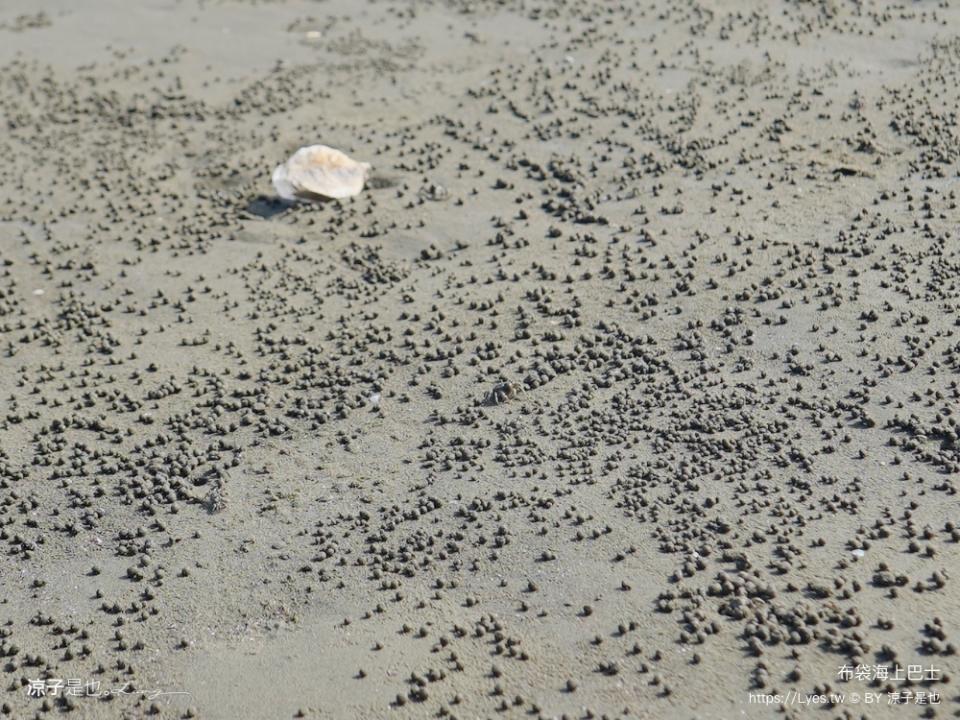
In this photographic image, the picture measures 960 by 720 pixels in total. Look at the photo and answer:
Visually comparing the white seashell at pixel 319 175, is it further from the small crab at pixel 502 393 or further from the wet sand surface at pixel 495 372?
the small crab at pixel 502 393

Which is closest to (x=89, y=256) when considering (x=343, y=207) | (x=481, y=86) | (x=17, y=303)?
(x=17, y=303)

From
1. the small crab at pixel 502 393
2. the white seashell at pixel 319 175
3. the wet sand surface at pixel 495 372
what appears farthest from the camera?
the white seashell at pixel 319 175

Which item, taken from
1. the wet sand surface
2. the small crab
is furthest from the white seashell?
the small crab

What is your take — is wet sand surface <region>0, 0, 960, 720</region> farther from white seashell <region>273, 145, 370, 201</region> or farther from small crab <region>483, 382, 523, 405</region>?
white seashell <region>273, 145, 370, 201</region>

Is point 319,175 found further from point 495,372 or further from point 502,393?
point 502,393

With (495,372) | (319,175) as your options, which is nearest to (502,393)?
(495,372)

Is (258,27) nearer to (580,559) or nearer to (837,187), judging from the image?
(837,187)

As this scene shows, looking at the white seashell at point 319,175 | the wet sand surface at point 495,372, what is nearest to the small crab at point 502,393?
the wet sand surface at point 495,372
